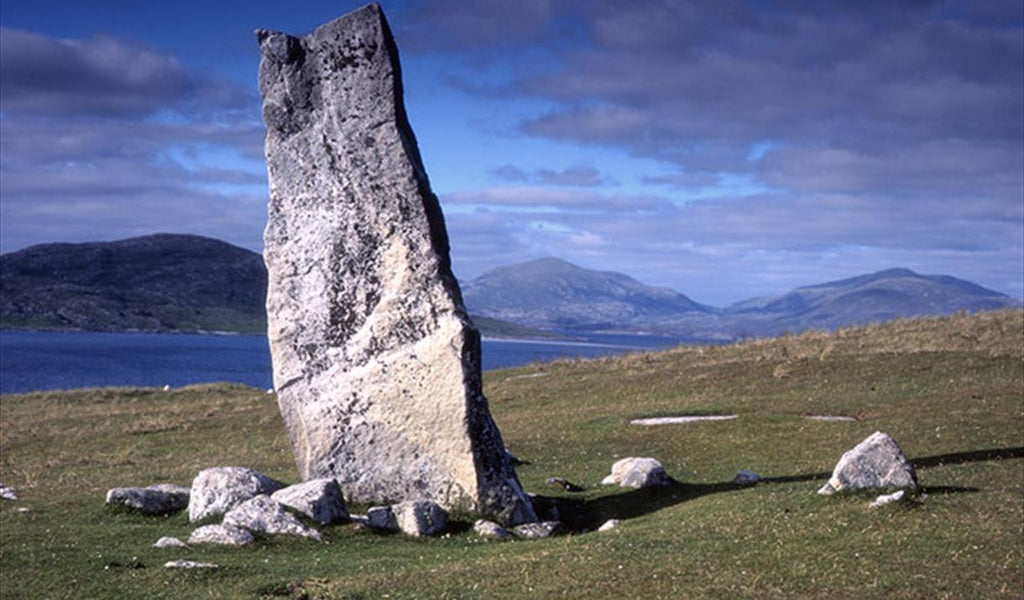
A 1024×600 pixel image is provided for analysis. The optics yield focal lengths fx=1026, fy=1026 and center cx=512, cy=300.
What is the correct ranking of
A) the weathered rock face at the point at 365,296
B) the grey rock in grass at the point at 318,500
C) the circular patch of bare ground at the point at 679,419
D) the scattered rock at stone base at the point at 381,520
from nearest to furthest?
the grey rock in grass at the point at 318,500 → the scattered rock at stone base at the point at 381,520 → the weathered rock face at the point at 365,296 → the circular patch of bare ground at the point at 679,419

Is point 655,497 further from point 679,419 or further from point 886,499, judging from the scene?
point 679,419

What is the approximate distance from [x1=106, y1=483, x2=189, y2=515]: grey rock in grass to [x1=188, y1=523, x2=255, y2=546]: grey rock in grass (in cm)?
317

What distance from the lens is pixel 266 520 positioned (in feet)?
59.7

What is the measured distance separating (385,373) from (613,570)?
7872 mm

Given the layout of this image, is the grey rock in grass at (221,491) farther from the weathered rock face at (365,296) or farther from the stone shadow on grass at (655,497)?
the stone shadow on grass at (655,497)

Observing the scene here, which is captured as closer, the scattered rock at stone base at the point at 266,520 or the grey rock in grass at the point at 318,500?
the scattered rock at stone base at the point at 266,520

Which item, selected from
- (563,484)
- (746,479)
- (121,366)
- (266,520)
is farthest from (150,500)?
(121,366)

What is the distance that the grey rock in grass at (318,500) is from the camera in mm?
18922

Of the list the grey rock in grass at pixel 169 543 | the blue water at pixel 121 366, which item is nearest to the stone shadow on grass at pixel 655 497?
the grey rock in grass at pixel 169 543

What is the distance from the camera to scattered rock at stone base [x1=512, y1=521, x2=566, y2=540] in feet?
63.3

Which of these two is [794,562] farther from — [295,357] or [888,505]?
[295,357]

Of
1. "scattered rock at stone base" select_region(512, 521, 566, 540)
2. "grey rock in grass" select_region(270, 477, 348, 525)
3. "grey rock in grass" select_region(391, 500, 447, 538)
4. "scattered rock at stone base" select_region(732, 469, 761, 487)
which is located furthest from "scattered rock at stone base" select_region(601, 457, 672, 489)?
"grey rock in grass" select_region(270, 477, 348, 525)

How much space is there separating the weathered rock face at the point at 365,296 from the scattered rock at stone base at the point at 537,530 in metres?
0.44

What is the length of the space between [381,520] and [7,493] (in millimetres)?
10896
